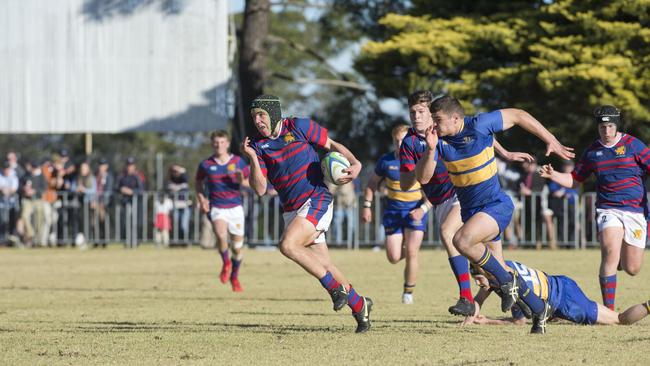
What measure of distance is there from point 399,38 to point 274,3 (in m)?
5.24

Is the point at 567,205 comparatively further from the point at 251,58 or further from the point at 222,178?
the point at 222,178

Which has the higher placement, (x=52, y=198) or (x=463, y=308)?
(x=52, y=198)

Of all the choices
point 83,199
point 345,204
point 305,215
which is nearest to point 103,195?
point 83,199

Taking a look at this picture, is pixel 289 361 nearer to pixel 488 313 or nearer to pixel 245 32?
pixel 488 313

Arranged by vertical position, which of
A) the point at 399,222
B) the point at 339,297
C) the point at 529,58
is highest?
the point at 529,58

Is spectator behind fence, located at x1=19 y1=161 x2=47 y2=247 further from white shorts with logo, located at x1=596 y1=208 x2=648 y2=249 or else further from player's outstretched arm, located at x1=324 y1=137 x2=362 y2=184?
player's outstretched arm, located at x1=324 y1=137 x2=362 y2=184

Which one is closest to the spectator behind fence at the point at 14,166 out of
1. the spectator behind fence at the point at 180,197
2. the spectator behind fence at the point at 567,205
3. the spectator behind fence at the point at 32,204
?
the spectator behind fence at the point at 32,204

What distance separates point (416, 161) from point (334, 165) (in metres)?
1.43

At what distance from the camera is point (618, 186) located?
12.8 m

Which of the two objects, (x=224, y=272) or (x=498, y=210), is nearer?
(x=498, y=210)

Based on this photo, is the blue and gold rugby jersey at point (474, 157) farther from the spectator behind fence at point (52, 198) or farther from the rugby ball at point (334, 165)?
the spectator behind fence at point (52, 198)

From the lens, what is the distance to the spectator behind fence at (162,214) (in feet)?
102

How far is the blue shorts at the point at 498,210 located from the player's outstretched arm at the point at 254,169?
184cm

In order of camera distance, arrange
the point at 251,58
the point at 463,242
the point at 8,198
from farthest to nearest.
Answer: the point at 251,58 → the point at 8,198 → the point at 463,242
